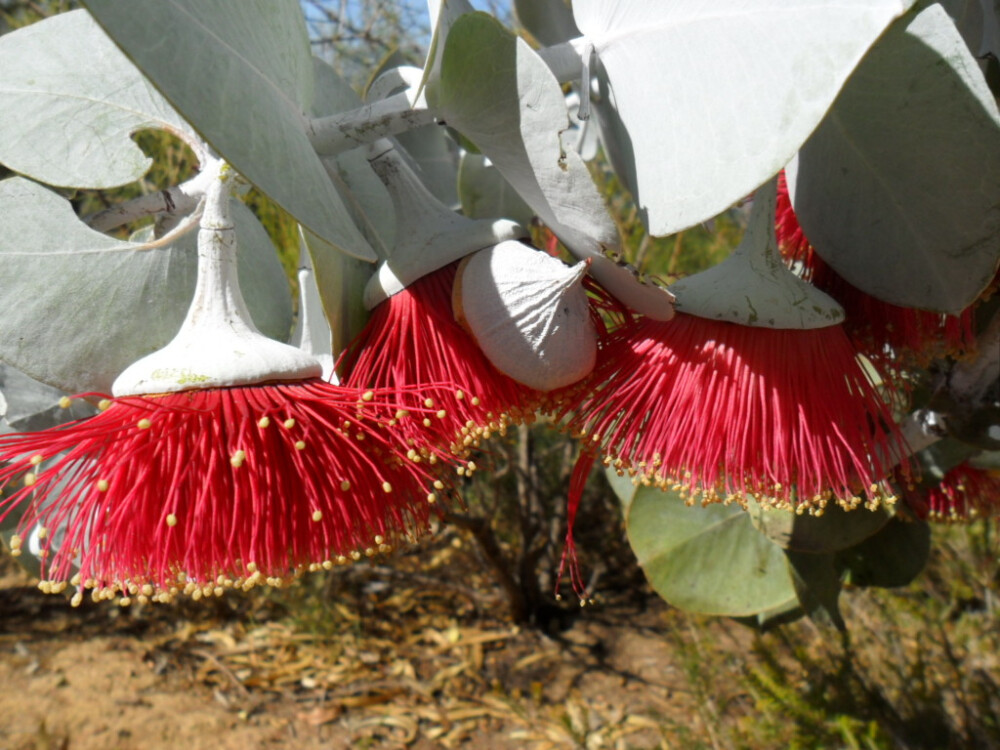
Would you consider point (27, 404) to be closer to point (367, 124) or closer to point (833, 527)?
point (367, 124)

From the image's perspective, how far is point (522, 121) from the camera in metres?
0.40

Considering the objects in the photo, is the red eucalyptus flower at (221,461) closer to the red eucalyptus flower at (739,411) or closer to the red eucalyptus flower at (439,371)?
the red eucalyptus flower at (439,371)

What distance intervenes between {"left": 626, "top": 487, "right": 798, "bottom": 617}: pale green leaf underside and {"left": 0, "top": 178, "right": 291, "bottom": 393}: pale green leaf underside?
503 millimetres

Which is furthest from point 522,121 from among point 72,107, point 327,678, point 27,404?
point 327,678

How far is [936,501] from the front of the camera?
840 mm

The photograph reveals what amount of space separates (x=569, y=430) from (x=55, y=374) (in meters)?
0.33

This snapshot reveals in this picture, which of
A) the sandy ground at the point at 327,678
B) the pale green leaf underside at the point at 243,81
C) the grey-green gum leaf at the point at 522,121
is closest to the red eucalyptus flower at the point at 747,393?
the grey-green gum leaf at the point at 522,121

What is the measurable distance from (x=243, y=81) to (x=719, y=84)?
22 centimetres

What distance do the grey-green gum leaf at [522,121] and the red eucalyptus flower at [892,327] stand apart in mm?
214

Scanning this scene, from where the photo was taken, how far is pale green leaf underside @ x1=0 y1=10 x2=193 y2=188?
55cm

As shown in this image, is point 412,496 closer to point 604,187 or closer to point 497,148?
point 497,148

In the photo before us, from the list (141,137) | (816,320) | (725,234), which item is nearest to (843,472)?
(816,320)

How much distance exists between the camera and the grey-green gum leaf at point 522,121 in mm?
396

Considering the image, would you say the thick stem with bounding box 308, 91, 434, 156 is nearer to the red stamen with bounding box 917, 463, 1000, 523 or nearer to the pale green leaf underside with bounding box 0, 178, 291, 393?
the pale green leaf underside with bounding box 0, 178, 291, 393
